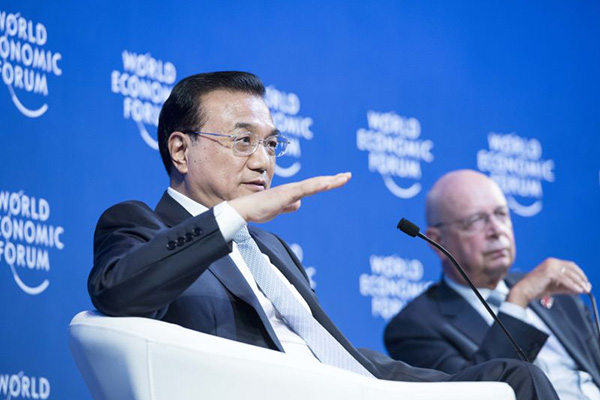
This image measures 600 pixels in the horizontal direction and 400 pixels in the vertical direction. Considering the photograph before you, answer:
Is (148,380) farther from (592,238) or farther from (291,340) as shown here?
(592,238)

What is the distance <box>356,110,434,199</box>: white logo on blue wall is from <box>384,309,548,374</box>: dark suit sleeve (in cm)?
73

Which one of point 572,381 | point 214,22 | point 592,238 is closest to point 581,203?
point 592,238

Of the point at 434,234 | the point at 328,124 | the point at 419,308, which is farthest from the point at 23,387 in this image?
the point at 434,234

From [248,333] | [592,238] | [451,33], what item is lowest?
[248,333]

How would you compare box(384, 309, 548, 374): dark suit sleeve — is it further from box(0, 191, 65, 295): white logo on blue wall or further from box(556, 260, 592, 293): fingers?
box(0, 191, 65, 295): white logo on blue wall

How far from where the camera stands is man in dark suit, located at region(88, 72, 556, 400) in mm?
2197

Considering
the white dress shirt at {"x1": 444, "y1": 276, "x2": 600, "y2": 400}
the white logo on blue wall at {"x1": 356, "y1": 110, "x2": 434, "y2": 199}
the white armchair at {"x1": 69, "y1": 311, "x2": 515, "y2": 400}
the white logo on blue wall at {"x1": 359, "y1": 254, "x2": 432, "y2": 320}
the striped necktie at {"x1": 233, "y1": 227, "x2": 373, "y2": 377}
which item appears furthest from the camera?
the white logo on blue wall at {"x1": 356, "y1": 110, "x2": 434, "y2": 199}

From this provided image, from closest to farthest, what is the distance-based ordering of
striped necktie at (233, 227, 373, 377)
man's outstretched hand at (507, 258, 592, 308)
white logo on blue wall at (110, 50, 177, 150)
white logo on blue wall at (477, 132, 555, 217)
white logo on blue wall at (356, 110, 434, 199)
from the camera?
striped necktie at (233, 227, 373, 377) < white logo on blue wall at (110, 50, 177, 150) < man's outstretched hand at (507, 258, 592, 308) < white logo on blue wall at (356, 110, 434, 199) < white logo on blue wall at (477, 132, 555, 217)

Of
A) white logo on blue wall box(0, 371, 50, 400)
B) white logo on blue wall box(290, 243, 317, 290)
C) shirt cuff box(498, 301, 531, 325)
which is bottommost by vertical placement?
white logo on blue wall box(0, 371, 50, 400)

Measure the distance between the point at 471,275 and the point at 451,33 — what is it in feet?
4.51

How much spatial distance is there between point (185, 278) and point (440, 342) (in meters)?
1.98

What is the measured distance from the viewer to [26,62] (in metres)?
3.22

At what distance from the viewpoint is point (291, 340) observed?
2.64m

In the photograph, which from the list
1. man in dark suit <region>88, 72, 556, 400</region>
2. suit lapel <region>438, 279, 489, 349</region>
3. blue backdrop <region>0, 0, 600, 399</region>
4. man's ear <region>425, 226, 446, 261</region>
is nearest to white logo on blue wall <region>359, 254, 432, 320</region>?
blue backdrop <region>0, 0, 600, 399</region>
